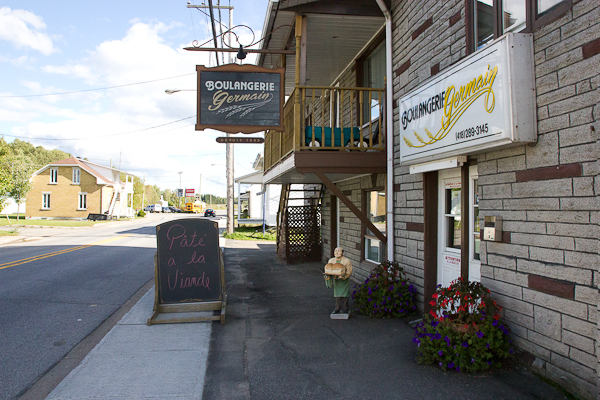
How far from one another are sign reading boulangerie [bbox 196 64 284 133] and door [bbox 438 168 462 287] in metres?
2.85

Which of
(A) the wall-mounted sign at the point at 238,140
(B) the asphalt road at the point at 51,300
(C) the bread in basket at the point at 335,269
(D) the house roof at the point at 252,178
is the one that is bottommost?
(B) the asphalt road at the point at 51,300

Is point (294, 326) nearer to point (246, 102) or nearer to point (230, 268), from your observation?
point (246, 102)

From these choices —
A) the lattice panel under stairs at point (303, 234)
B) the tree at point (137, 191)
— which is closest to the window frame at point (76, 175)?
the tree at point (137, 191)

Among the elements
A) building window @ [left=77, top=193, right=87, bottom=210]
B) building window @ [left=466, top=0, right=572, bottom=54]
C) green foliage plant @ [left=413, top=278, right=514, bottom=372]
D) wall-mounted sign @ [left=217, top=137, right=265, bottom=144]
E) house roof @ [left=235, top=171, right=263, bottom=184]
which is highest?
building window @ [left=466, top=0, right=572, bottom=54]

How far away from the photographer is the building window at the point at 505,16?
3.54m

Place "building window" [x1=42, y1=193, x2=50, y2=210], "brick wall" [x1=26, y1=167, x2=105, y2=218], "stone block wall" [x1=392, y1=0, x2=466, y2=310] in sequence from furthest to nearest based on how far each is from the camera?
"building window" [x1=42, y1=193, x2=50, y2=210] → "brick wall" [x1=26, y1=167, x2=105, y2=218] → "stone block wall" [x1=392, y1=0, x2=466, y2=310]

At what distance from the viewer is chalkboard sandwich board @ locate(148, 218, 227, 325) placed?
19.7 ft

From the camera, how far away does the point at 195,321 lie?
568cm

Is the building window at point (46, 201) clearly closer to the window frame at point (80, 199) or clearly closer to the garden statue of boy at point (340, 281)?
the window frame at point (80, 199)

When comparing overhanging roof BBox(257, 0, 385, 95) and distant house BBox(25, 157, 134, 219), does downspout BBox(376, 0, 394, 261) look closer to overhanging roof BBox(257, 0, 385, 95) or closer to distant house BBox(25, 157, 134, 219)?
overhanging roof BBox(257, 0, 385, 95)

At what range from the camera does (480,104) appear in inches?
157

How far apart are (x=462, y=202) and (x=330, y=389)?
2.68 m

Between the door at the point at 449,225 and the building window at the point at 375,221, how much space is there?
81.4 inches

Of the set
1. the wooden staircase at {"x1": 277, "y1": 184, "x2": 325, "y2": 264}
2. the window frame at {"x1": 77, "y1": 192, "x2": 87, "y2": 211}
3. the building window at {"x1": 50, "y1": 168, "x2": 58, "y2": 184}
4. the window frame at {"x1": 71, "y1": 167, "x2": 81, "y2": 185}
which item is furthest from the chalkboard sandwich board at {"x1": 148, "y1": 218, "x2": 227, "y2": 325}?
the building window at {"x1": 50, "y1": 168, "x2": 58, "y2": 184}
